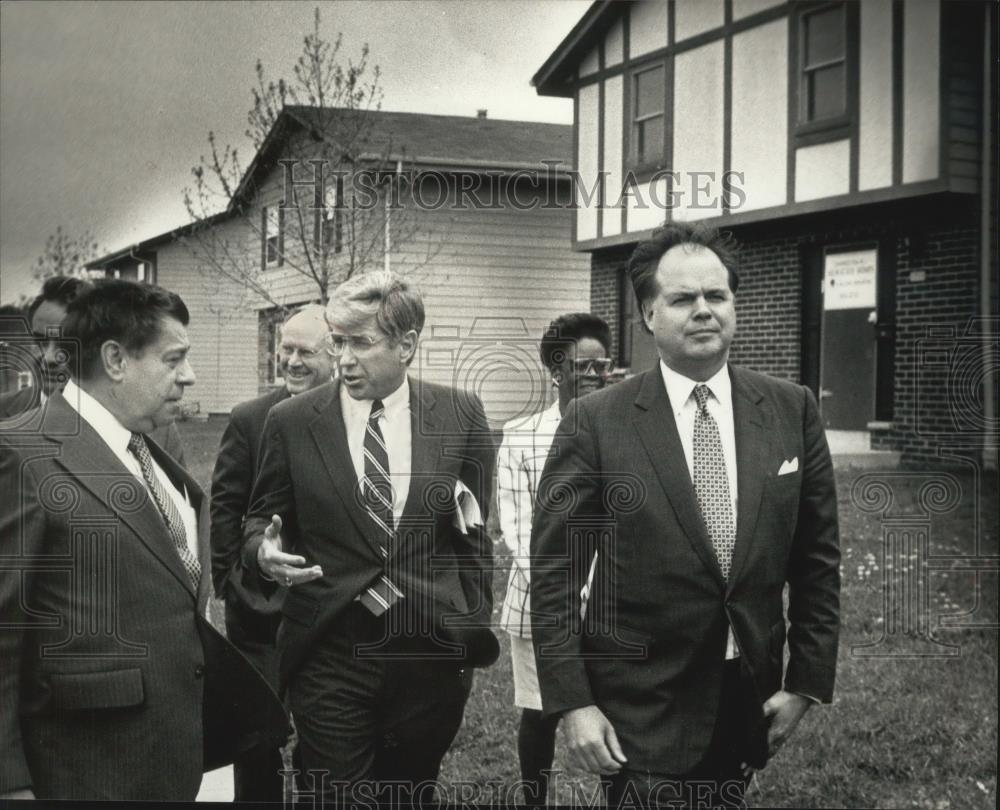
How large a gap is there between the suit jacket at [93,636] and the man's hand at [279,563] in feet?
0.54

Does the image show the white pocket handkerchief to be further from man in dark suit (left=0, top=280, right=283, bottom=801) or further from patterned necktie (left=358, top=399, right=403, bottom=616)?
man in dark suit (left=0, top=280, right=283, bottom=801)

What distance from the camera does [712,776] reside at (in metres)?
2.05

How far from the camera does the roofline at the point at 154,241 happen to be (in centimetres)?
314

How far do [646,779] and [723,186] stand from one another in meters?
1.85

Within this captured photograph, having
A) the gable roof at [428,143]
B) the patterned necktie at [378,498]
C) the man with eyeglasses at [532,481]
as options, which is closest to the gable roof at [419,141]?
the gable roof at [428,143]

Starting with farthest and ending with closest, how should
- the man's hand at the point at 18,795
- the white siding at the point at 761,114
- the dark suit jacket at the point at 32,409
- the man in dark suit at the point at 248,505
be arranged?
the white siding at the point at 761,114
the dark suit jacket at the point at 32,409
the man in dark suit at the point at 248,505
the man's hand at the point at 18,795

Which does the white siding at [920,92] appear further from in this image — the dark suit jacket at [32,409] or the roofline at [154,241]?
the dark suit jacket at [32,409]

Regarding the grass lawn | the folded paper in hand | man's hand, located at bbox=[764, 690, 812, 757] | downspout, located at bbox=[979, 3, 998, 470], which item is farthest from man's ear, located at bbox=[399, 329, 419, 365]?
downspout, located at bbox=[979, 3, 998, 470]

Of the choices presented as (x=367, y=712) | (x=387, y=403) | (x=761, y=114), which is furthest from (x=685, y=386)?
(x=761, y=114)

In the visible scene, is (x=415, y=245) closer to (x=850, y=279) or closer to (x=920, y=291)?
(x=850, y=279)

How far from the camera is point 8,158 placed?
3.23 metres

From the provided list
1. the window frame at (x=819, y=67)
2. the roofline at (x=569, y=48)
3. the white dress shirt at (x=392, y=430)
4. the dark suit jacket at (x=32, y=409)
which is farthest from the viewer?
the roofline at (x=569, y=48)

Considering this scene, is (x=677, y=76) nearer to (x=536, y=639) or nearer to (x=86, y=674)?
(x=536, y=639)

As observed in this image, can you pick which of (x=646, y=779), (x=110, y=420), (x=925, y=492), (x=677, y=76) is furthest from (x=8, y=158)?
(x=925, y=492)
